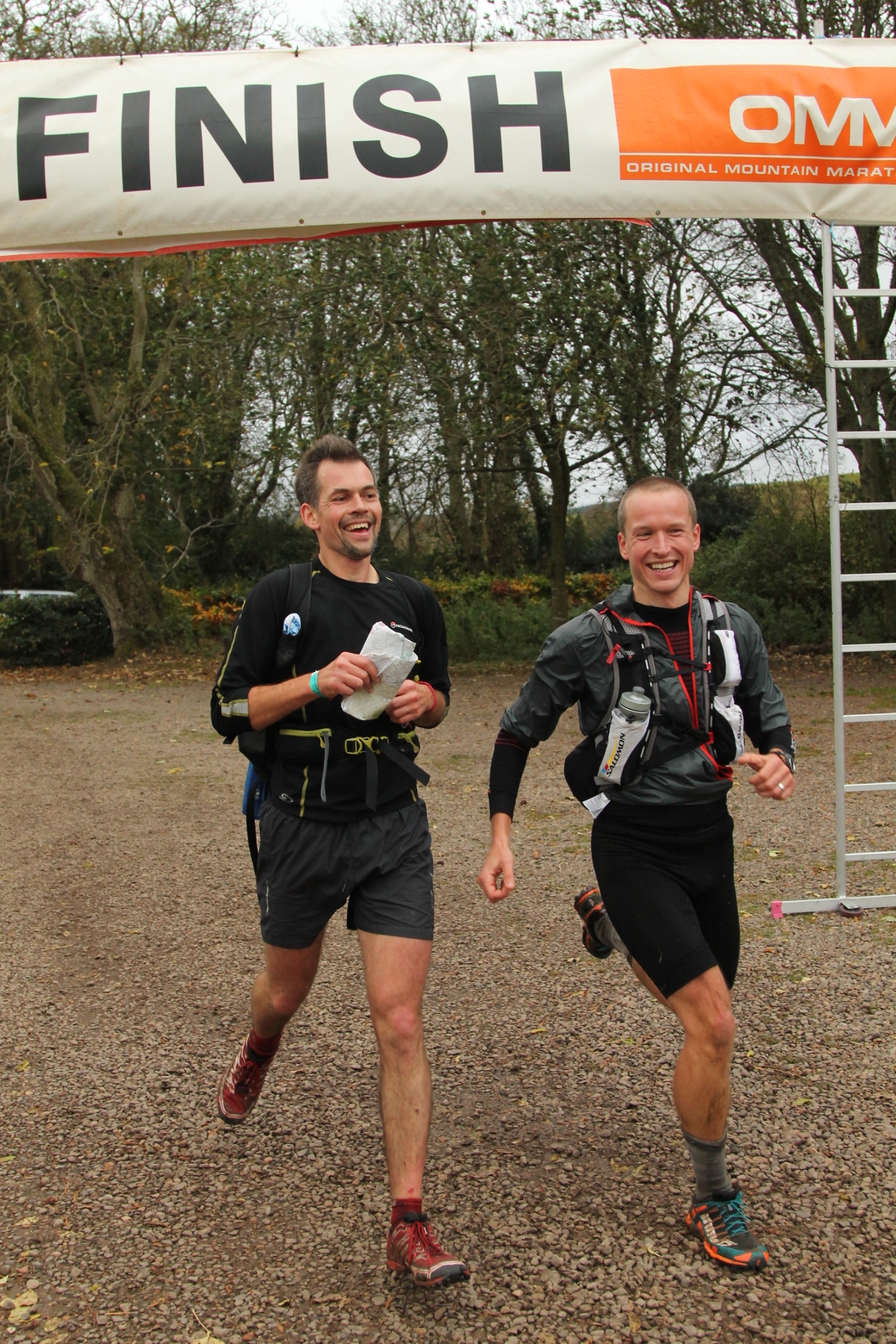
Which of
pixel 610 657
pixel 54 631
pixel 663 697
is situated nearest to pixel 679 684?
pixel 663 697

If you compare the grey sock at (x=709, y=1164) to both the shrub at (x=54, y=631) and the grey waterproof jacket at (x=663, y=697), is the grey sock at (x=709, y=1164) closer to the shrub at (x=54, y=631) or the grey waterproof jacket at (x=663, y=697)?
the grey waterproof jacket at (x=663, y=697)

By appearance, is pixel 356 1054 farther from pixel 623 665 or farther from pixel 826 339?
pixel 826 339

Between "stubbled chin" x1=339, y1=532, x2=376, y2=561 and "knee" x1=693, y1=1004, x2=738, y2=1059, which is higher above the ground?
"stubbled chin" x1=339, y1=532, x2=376, y2=561

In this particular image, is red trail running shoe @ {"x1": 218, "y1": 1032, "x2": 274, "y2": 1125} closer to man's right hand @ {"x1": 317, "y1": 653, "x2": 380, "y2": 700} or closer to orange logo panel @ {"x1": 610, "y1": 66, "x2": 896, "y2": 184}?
man's right hand @ {"x1": 317, "y1": 653, "x2": 380, "y2": 700}

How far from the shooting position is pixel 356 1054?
4379 millimetres

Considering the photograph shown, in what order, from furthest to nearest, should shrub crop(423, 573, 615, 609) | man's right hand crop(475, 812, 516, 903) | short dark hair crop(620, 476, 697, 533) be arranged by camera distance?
shrub crop(423, 573, 615, 609) < short dark hair crop(620, 476, 697, 533) < man's right hand crop(475, 812, 516, 903)

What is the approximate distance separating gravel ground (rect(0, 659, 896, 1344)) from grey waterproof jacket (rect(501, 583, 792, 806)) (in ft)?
3.92

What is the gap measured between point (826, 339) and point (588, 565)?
23.2 metres

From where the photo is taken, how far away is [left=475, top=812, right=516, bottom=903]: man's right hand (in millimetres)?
3162

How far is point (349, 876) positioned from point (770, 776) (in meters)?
1.17

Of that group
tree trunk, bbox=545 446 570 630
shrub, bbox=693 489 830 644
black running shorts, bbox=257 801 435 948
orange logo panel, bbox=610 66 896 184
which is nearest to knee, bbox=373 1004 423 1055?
black running shorts, bbox=257 801 435 948

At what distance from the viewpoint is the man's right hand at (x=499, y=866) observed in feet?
10.4

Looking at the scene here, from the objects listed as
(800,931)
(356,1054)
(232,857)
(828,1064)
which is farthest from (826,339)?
(232,857)

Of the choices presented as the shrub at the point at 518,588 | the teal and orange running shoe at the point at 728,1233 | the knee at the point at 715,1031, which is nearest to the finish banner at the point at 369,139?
the knee at the point at 715,1031
